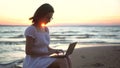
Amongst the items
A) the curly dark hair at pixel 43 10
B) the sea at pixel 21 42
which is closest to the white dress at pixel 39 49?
the curly dark hair at pixel 43 10

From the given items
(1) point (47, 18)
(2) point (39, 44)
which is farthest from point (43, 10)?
(2) point (39, 44)

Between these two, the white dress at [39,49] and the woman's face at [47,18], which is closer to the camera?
the white dress at [39,49]

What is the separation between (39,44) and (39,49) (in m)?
0.08

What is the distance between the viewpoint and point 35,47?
437 centimetres

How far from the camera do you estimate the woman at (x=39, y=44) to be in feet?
13.8

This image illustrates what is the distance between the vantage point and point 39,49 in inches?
173

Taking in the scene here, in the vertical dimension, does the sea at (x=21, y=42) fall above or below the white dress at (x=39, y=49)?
below

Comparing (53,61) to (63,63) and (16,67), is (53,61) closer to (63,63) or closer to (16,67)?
(63,63)

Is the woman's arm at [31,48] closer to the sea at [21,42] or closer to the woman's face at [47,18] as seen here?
the woman's face at [47,18]

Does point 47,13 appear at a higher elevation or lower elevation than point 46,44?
higher

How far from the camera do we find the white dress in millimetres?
4207

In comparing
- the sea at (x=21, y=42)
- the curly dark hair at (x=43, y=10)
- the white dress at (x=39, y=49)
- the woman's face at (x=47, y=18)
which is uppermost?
the curly dark hair at (x=43, y=10)

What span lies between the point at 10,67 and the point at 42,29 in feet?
22.0

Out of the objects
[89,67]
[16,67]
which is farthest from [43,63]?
[16,67]
